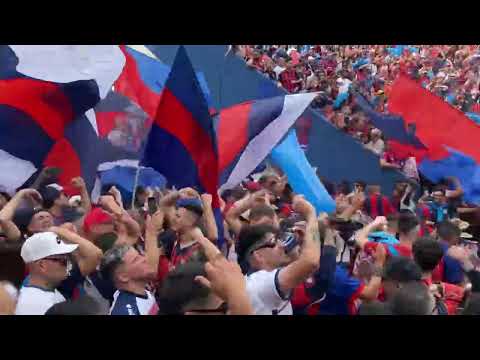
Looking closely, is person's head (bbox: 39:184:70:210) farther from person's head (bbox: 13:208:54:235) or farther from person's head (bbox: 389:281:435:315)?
Answer: person's head (bbox: 389:281:435:315)

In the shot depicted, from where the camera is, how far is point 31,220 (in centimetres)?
577

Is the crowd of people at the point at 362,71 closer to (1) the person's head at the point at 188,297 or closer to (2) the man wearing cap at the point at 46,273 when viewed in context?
(2) the man wearing cap at the point at 46,273

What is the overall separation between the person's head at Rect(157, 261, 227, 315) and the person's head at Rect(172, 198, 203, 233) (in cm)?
162

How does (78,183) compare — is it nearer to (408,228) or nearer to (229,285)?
(408,228)

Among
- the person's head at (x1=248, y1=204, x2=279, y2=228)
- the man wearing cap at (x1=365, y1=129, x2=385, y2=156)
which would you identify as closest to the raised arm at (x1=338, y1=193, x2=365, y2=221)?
the person's head at (x1=248, y1=204, x2=279, y2=228)

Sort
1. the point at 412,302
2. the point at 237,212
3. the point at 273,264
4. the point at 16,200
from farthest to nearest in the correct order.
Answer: the point at 237,212
the point at 16,200
the point at 273,264
the point at 412,302

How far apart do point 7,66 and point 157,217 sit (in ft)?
6.71

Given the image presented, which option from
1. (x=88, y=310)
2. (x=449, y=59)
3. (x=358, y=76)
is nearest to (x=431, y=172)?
(x=88, y=310)

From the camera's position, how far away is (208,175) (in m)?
5.61

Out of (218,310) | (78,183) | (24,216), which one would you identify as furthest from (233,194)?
(218,310)

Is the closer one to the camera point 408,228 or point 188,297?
point 188,297

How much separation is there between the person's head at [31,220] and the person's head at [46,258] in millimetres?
1216

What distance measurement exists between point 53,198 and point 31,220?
83 cm

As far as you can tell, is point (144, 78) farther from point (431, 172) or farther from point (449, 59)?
point (449, 59)
